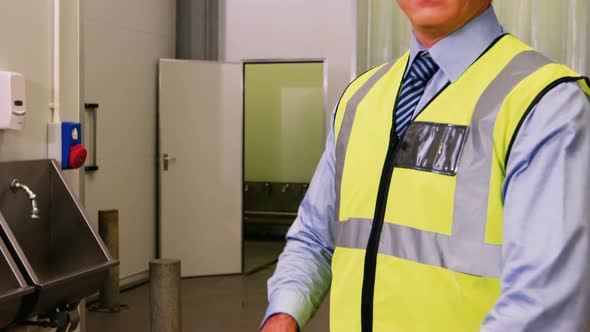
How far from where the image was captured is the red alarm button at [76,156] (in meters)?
2.68

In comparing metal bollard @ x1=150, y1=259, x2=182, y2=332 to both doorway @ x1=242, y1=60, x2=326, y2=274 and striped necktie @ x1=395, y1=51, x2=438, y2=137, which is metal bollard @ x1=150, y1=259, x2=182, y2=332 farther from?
doorway @ x1=242, y1=60, x2=326, y2=274

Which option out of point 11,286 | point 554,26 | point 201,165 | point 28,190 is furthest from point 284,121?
point 11,286

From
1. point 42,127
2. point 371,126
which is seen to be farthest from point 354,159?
point 42,127

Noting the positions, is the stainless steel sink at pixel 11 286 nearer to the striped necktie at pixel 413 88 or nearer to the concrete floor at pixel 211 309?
the striped necktie at pixel 413 88

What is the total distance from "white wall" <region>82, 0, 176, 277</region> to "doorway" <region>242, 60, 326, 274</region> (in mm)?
2147

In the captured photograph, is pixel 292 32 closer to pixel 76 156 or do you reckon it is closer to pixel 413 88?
pixel 76 156

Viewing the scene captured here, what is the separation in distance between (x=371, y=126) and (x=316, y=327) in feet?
12.1

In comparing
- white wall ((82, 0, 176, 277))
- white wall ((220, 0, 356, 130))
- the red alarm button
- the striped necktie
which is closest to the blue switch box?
the red alarm button

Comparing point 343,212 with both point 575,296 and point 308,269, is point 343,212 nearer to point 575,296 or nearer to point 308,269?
point 308,269

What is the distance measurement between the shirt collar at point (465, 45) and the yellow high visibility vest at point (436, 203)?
0.05ft

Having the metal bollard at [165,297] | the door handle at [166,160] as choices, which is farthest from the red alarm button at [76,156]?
the door handle at [166,160]

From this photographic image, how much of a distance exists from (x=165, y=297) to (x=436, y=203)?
2.88m

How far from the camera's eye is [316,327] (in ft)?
15.2

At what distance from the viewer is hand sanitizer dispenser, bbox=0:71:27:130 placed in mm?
2350
